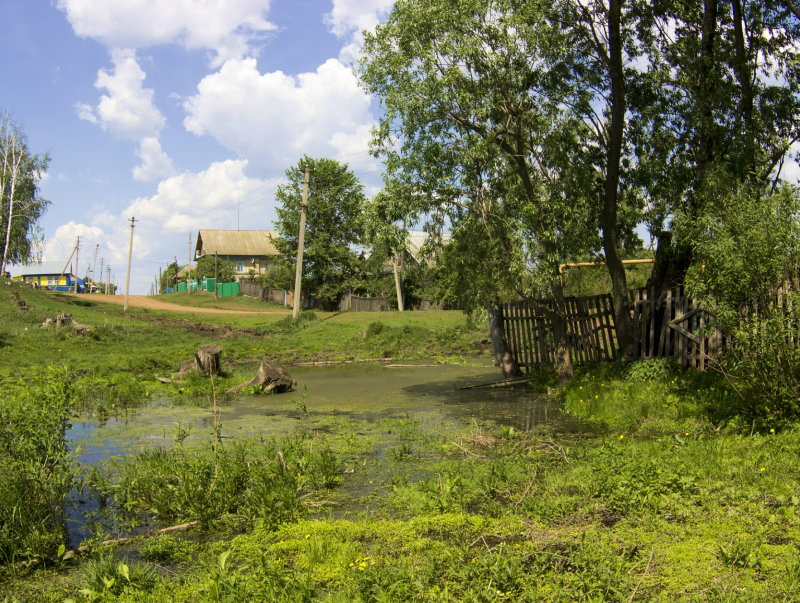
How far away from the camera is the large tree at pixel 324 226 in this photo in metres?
47.1

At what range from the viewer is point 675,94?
1300cm

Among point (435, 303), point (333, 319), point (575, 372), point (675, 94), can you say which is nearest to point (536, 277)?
point (575, 372)

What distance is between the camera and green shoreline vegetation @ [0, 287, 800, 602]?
13.8 ft

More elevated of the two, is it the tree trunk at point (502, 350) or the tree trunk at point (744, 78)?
the tree trunk at point (744, 78)

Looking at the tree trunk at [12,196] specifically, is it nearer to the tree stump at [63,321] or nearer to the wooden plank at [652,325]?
the tree stump at [63,321]

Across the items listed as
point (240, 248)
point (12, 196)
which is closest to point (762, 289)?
point (12, 196)

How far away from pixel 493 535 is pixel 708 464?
9.03 ft

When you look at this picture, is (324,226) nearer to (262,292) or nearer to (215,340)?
(262,292)

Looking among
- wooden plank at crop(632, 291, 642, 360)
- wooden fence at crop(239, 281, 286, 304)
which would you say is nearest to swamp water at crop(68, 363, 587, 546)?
wooden plank at crop(632, 291, 642, 360)

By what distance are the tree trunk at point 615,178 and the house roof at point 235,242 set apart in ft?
195

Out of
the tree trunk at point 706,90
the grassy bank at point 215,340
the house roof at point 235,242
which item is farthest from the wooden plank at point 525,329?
the house roof at point 235,242

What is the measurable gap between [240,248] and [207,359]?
57.5m

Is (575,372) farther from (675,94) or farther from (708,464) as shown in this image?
(708,464)

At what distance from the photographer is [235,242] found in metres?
72.3
